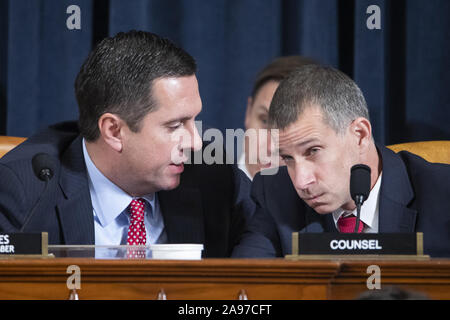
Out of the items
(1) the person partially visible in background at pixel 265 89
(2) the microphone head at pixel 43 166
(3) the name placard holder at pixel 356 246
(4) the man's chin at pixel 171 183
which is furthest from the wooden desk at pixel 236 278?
(1) the person partially visible in background at pixel 265 89

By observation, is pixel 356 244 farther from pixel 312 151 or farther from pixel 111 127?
pixel 111 127

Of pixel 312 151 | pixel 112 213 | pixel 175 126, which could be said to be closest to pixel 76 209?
pixel 112 213

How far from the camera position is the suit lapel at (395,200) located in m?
1.79

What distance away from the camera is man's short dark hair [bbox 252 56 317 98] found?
271 cm

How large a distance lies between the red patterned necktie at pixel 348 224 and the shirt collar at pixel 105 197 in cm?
60

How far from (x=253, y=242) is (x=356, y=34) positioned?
50.4 inches

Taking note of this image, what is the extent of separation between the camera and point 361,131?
187 centimetres

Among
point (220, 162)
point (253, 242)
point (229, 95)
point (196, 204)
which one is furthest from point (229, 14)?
point (253, 242)

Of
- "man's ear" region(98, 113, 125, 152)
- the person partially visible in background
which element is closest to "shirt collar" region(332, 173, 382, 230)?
"man's ear" region(98, 113, 125, 152)

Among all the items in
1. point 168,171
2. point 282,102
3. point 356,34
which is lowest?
point 168,171

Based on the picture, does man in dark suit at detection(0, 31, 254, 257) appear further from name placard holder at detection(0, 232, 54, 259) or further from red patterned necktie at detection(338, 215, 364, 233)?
name placard holder at detection(0, 232, 54, 259)

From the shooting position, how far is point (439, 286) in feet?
3.84

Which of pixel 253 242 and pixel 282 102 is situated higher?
pixel 282 102

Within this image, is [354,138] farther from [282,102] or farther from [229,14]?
[229,14]
